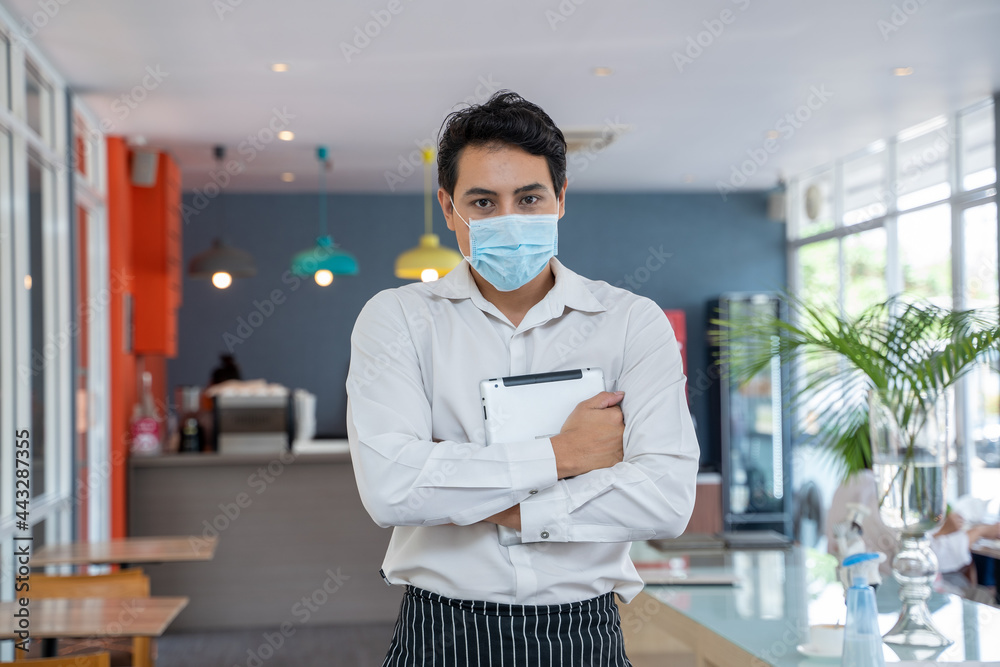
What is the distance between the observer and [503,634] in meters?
1.25

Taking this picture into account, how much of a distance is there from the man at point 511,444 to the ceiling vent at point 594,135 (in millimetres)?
4043

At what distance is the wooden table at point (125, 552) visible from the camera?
3734 mm

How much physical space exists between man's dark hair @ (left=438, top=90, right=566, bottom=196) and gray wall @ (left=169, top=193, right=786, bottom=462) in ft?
21.5

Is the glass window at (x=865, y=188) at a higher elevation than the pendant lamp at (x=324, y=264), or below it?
higher

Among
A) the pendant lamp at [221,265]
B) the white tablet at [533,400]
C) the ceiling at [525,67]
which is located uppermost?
the ceiling at [525,67]

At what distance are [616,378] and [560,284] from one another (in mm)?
174

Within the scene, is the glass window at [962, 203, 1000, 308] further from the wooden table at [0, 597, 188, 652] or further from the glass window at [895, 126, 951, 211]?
the wooden table at [0, 597, 188, 652]

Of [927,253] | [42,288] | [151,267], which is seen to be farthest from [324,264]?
[927,253]

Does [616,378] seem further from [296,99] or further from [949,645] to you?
[296,99]

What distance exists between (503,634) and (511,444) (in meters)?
0.26

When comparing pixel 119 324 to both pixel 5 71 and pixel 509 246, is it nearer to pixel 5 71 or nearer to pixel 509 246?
pixel 5 71

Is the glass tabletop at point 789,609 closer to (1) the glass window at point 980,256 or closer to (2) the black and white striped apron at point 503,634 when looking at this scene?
(2) the black and white striped apron at point 503,634

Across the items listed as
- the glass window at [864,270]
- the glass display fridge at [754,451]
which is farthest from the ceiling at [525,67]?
the glass display fridge at [754,451]

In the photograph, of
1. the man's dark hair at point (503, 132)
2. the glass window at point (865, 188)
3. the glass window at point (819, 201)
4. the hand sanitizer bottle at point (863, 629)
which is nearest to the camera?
the man's dark hair at point (503, 132)
